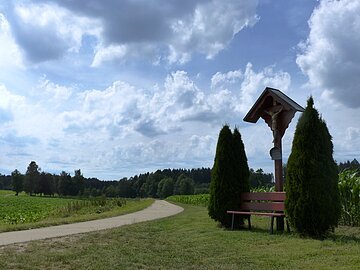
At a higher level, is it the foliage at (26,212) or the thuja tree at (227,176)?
the thuja tree at (227,176)

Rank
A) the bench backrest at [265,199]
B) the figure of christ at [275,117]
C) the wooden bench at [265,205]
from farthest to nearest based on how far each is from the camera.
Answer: the figure of christ at [275,117], the bench backrest at [265,199], the wooden bench at [265,205]

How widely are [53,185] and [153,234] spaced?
10906cm

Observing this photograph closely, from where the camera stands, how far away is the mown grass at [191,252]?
7.16 metres

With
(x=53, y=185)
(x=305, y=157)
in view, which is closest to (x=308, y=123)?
(x=305, y=157)

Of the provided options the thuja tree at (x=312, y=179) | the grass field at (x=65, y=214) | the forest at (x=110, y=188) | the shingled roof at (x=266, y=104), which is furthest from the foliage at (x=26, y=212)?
the forest at (x=110, y=188)

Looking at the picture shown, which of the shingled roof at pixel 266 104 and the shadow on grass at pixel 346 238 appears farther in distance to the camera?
the shingled roof at pixel 266 104

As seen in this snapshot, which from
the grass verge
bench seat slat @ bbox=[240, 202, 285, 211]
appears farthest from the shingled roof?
the grass verge

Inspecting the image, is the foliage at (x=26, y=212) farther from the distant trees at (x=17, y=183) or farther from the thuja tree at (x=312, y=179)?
the distant trees at (x=17, y=183)

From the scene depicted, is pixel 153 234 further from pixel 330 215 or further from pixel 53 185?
pixel 53 185

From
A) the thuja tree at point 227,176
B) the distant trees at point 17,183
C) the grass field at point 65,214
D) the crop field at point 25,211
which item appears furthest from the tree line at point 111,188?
the thuja tree at point 227,176

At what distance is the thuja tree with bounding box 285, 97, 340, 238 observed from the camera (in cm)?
973

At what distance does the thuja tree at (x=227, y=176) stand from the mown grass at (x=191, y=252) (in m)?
1.42

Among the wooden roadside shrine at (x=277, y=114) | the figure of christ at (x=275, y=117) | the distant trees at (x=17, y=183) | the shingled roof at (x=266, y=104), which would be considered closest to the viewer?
the shingled roof at (x=266, y=104)

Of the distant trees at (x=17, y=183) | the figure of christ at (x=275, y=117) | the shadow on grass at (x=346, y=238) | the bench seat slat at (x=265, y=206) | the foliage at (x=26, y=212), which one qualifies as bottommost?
the foliage at (x=26, y=212)
